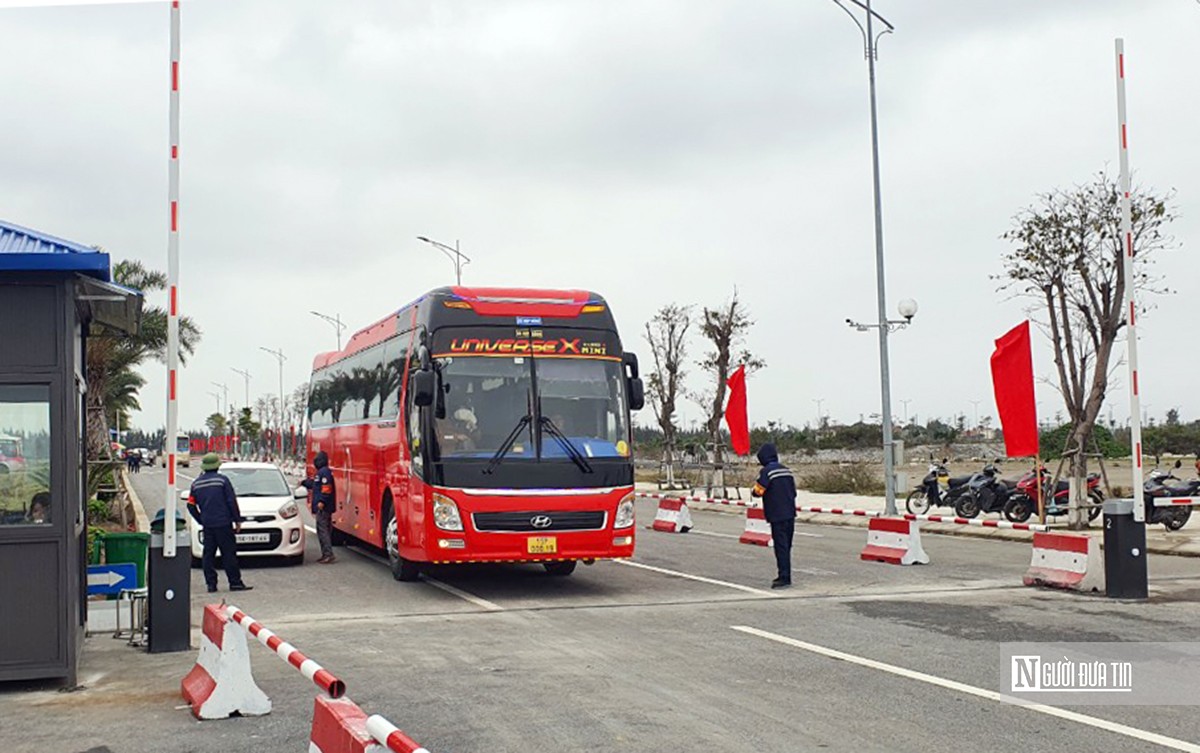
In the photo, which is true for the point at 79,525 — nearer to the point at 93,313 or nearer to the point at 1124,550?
the point at 93,313

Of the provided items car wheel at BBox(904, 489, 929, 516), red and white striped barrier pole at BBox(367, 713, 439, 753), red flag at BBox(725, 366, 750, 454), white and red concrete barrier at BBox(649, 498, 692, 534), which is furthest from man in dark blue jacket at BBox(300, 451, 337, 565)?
red flag at BBox(725, 366, 750, 454)

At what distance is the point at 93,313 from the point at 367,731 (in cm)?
773

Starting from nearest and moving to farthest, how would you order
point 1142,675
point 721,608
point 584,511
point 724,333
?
point 1142,675 < point 721,608 < point 584,511 < point 724,333

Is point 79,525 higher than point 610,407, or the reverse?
point 610,407

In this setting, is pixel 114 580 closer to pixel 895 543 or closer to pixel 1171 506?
pixel 895 543

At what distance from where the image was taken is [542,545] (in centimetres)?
1391

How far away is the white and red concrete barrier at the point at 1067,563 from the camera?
1439 centimetres

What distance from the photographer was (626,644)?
10.8 m

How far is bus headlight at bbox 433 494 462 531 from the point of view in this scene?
1376 cm

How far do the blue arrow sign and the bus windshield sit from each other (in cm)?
355

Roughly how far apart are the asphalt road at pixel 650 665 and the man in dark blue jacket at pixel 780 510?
32cm

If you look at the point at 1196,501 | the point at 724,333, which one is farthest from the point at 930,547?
the point at 724,333

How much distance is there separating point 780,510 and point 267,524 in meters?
7.73

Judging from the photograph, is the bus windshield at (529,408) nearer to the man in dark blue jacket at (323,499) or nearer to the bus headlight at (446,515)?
the bus headlight at (446,515)
